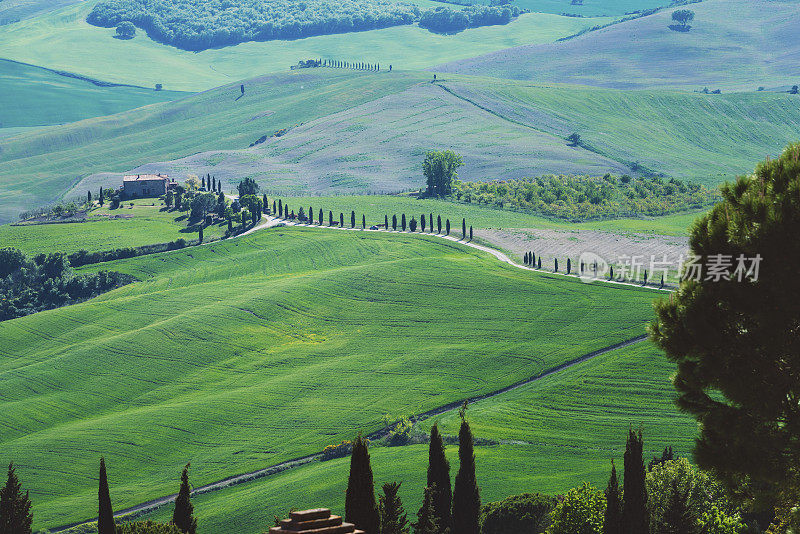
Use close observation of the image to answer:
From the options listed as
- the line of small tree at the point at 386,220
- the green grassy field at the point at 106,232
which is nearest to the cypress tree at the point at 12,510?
the line of small tree at the point at 386,220

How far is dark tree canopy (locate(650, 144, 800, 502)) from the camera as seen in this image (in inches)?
1135

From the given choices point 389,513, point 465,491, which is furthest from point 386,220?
point 389,513

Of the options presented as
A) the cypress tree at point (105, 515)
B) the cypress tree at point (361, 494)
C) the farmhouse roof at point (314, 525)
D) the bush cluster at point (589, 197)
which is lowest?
the bush cluster at point (589, 197)

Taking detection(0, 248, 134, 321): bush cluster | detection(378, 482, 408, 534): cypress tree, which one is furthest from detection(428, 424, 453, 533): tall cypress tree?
detection(0, 248, 134, 321): bush cluster

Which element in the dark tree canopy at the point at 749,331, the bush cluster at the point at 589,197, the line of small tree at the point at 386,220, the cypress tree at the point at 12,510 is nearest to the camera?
the dark tree canopy at the point at 749,331

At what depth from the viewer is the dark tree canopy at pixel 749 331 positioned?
1135 inches

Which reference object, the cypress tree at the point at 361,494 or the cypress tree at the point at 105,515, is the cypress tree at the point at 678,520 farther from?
the cypress tree at the point at 105,515

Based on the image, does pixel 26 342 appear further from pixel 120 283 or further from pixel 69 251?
pixel 69 251

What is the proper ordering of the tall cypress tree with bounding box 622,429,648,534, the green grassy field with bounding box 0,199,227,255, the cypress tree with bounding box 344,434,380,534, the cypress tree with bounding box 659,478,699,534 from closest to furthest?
1. the cypress tree with bounding box 344,434,380,534
2. the tall cypress tree with bounding box 622,429,648,534
3. the cypress tree with bounding box 659,478,699,534
4. the green grassy field with bounding box 0,199,227,255

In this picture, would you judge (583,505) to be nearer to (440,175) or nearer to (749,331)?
(749,331)

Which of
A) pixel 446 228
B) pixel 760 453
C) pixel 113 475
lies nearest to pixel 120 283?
pixel 446 228

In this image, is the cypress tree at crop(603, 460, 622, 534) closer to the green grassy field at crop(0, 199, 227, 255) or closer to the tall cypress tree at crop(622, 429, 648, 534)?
the tall cypress tree at crop(622, 429, 648, 534)

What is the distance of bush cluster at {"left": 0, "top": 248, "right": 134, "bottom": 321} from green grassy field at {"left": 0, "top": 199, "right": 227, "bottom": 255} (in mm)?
5853

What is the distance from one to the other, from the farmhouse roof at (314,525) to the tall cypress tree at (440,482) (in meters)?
33.9
